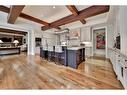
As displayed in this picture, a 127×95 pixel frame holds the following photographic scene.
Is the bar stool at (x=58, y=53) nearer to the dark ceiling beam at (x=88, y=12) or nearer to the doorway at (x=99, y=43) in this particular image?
the dark ceiling beam at (x=88, y=12)

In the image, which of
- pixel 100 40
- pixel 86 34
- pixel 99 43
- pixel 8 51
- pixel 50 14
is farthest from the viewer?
pixel 8 51

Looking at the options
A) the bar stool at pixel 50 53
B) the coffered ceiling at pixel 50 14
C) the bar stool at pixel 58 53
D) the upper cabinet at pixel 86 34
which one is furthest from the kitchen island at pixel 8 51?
the upper cabinet at pixel 86 34

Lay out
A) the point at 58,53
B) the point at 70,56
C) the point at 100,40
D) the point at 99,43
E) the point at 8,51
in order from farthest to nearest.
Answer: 1. the point at 8,51
2. the point at 99,43
3. the point at 100,40
4. the point at 58,53
5. the point at 70,56

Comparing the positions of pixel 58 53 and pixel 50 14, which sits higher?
pixel 50 14

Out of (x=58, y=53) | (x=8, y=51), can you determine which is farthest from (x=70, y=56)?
(x=8, y=51)

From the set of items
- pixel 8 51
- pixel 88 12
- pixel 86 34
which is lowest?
pixel 8 51

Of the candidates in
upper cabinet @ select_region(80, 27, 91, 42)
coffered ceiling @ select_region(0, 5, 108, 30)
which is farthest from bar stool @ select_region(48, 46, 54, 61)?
upper cabinet @ select_region(80, 27, 91, 42)

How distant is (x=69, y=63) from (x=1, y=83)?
9.27 ft

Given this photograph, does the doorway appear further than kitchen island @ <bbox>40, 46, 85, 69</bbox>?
Yes

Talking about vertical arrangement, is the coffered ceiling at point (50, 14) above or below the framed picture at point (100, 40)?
above

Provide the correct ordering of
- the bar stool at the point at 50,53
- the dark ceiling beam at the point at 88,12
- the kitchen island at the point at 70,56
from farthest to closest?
the bar stool at the point at 50,53, the dark ceiling beam at the point at 88,12, the kitchen island at the point at 70,56

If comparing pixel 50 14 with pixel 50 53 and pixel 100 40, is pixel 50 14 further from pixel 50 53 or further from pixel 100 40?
pixel 100 40

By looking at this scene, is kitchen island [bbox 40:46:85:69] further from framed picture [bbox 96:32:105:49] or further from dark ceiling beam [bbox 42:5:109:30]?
framed picture [bbox 96:32:105:49]
